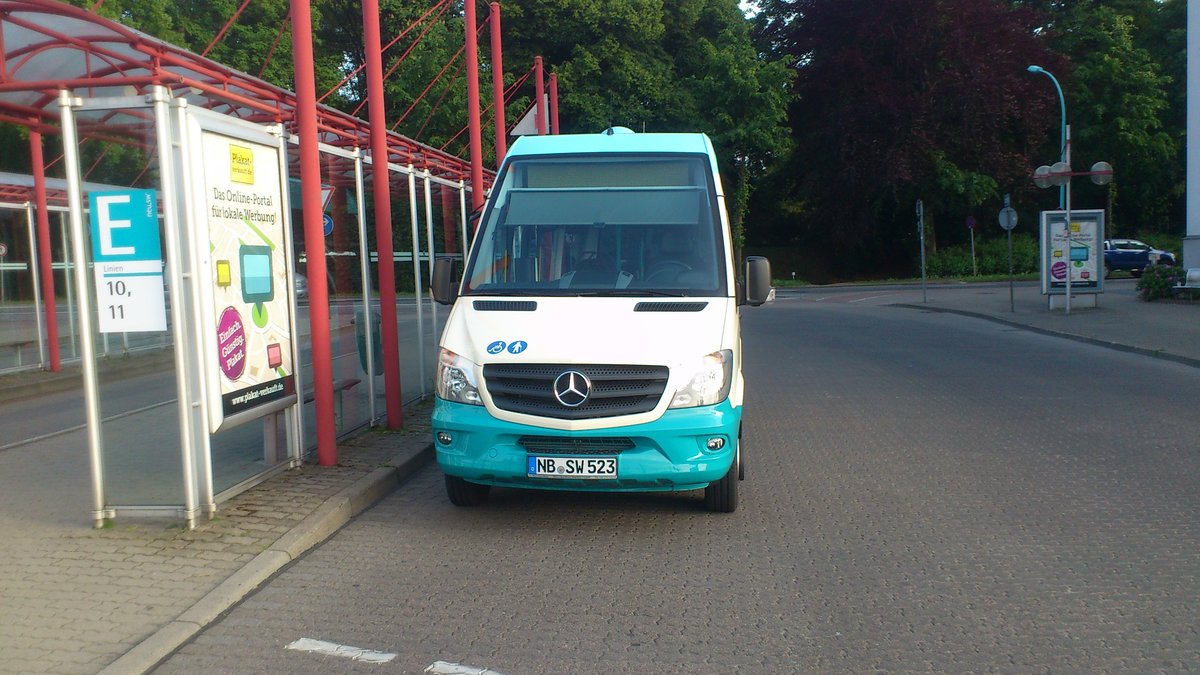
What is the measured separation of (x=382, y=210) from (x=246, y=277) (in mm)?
2687

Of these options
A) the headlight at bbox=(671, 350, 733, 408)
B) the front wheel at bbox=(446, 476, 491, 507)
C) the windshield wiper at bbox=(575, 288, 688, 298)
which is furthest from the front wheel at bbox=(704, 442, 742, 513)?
the front wheel at bbox=(446, 476, 491, 507)

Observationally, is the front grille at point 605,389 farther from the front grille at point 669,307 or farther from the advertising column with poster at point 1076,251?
the advertising column with poster at point 1076,251

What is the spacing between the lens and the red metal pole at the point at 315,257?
7.97 metres

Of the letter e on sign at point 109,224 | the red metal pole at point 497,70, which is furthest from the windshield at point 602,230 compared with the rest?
the red metal pole at point 497,70

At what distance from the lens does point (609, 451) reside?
6.56 m

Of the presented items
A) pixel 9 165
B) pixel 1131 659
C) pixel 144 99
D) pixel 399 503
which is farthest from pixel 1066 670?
pixel 9 165

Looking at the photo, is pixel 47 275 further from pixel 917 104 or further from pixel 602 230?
pixel 917 104

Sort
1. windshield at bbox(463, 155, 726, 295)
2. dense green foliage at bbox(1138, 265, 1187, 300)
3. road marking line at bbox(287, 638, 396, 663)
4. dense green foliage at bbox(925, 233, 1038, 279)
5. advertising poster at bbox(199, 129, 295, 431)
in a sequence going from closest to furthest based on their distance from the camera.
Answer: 1. road marking line at bbox(287, 638, 396, 663)
2. advertising poster at bbox(199, 129, 295, 431)
3. windshield at bbox(463, 155, 726, 295)
4. dense green foliage at bbox(1138, 265, 1187, 300)
5. dense green foliage at bbox(925, 233, 1038, 279)

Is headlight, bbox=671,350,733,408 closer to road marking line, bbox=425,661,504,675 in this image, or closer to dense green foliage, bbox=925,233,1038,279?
road marking line, bbox=425,661,504,675

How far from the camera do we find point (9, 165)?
28.2 m

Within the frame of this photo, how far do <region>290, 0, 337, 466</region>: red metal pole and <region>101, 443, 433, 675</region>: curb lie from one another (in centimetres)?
56

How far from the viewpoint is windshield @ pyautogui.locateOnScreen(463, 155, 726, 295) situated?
7.53 meters

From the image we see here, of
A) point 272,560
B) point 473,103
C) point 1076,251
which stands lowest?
point 272,560

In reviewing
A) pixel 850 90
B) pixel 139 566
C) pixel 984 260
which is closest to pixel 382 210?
pixel 139 566
